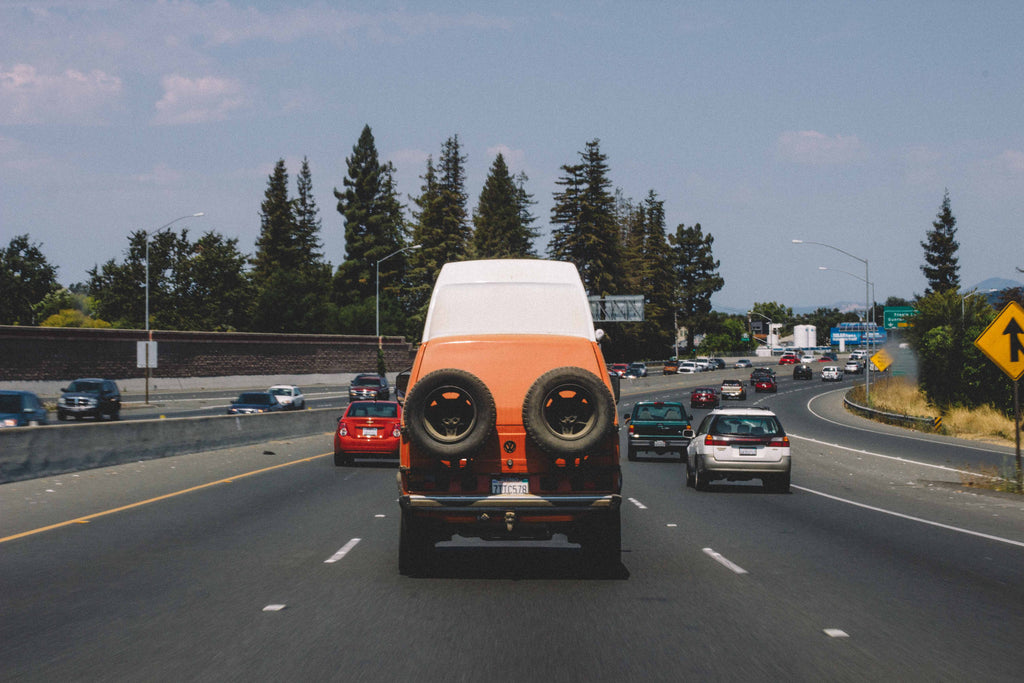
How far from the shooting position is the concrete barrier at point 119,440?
19.7m

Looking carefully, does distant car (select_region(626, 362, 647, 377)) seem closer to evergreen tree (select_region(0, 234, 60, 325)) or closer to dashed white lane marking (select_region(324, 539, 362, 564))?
evergreen tree (select_region(0, 234, 60, 325))

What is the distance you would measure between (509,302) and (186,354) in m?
54.6

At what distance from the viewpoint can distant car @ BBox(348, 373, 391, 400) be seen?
5669 centimetres

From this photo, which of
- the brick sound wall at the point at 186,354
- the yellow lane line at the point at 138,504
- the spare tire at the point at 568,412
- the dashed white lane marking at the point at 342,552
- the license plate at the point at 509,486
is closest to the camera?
the spare tire at the point at 568,412

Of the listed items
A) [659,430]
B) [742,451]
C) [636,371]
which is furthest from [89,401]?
[636,371]

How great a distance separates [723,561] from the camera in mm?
11328

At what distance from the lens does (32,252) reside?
86688 mm

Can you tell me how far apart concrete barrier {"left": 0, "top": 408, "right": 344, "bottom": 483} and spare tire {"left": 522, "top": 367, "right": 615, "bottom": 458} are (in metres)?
13.5

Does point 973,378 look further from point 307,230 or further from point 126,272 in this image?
point 307,230

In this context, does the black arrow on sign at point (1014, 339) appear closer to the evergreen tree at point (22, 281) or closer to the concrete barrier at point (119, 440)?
→ the concrete barrier at point (119, 440)

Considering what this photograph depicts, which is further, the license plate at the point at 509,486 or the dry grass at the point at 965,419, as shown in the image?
the dry grass at the point at 965,419

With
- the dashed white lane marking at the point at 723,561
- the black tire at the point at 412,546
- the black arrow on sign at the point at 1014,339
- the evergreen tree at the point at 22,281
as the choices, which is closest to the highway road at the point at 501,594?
the dashed white lane marking at the point at 723,561

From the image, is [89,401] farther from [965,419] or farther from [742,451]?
[965,419]

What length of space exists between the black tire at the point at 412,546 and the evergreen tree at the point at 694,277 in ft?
474
